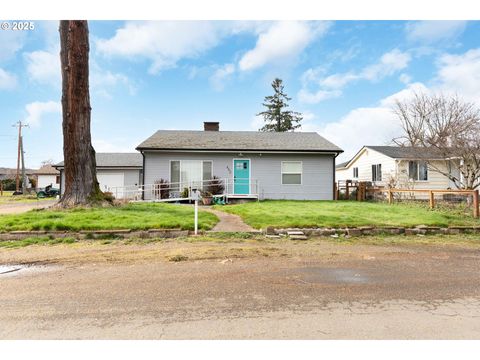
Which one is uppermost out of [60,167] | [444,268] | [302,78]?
[302,78]

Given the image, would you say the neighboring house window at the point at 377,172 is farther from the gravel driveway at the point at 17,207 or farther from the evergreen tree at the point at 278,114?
the gravel driveway at the point at 17,207

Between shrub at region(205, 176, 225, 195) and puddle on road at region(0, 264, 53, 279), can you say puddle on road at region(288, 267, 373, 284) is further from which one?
shrub at region(205, 176, 225, 195)

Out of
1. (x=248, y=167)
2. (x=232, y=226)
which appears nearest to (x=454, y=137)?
(x=248, y=167)

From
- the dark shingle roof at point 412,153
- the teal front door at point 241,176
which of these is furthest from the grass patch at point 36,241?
the dark shingle roof at point 412,153

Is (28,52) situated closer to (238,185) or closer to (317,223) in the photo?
(238,185)

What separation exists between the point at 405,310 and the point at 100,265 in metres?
4.56

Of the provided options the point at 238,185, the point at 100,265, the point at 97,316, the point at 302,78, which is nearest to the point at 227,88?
the point at 302,78

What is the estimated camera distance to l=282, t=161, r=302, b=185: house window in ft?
53.4

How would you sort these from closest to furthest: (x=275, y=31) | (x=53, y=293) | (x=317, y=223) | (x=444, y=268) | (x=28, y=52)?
(x=53, y=293) → (x=444, y=268) → (x=317, y=223) → (x=275, y=31) → (x=28, y=52)

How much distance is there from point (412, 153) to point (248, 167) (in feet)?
39.5

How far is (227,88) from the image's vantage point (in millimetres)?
20453

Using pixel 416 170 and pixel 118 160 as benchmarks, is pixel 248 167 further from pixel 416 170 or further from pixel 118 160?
pixel 416 170

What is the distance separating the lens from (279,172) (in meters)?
16.2

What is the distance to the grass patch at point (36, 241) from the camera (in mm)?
5906
